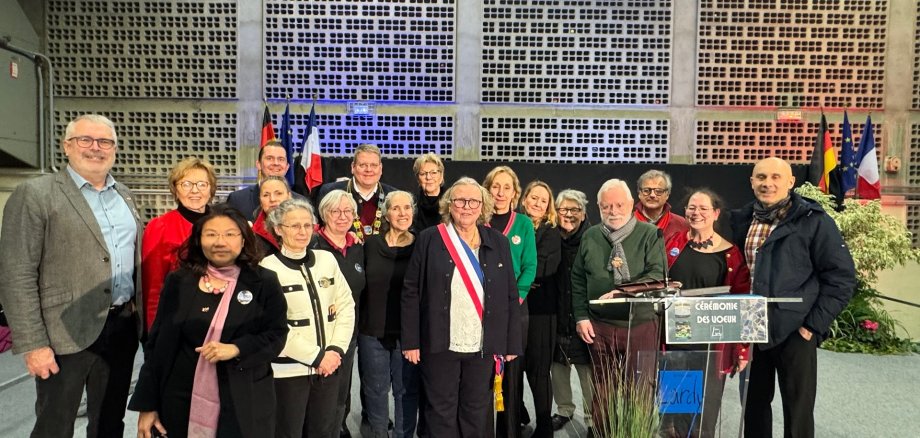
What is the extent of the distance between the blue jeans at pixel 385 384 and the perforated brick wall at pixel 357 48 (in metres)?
4.46

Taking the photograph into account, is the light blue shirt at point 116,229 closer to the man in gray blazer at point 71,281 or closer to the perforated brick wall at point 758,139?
the man in gray blazer at point 71,281

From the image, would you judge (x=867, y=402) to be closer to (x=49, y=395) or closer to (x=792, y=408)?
(x=792, y=408)

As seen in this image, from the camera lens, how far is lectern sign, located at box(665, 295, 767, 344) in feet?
7.51

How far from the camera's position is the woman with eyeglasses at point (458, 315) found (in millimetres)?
2791

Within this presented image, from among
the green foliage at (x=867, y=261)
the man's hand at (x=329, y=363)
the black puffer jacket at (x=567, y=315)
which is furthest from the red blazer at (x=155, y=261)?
the green foliage at (x=867, y=261)

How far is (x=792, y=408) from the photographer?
280 centimetres

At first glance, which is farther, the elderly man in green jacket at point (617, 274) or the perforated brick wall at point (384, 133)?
the perforated brick wall at point (384, 133)

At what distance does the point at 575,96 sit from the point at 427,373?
16.7 feet

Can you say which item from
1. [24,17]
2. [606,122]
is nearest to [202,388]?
[606,122]

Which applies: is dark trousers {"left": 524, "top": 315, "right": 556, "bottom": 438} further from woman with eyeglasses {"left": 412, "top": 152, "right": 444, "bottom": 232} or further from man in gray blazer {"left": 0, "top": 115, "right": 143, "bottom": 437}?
man in gray blazer {"left": 0, "top": 115, "right": 143, "bottom": 437}

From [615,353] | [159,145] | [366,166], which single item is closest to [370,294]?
[366,166]

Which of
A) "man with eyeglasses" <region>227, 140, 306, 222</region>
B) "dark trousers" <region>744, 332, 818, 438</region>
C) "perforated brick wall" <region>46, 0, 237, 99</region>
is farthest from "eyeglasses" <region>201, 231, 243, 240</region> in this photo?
"perforated brick wall" <region>46, 0, 237, 99</region>

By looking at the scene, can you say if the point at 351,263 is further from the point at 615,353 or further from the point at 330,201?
the point at 615,353

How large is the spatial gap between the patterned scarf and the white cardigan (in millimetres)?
320
